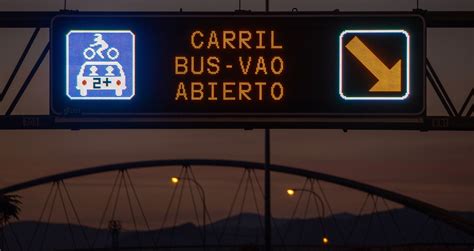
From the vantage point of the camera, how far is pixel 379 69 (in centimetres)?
1892

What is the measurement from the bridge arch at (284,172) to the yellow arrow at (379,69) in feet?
135

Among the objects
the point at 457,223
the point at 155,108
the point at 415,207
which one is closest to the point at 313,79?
the point at 155,108

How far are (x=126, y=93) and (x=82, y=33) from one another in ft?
3.35

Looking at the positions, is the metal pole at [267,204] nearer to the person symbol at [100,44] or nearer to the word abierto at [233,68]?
the person symbol at [100,44]

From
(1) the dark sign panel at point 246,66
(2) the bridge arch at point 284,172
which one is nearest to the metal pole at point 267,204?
(2) the bridge arch at point 284,172

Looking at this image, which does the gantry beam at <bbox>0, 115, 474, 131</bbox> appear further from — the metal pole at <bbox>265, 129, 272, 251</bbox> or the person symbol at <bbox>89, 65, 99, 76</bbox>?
the metal pole at <bbox>265, 129, 272, 251</bbox>

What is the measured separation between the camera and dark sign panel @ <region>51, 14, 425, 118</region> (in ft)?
61.9

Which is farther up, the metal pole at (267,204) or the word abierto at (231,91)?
the word abierto at (231,91)

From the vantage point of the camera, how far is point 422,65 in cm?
1902

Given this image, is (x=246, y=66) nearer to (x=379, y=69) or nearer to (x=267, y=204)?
(x=379, y=69)

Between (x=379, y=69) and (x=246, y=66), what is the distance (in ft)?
5.86

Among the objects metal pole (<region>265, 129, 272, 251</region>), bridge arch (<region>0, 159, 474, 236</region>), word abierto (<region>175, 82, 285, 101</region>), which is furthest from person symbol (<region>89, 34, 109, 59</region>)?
bridge arch (<region>0, 159, 474, 236</region>)

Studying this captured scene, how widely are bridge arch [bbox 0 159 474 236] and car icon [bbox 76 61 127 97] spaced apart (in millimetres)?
41943

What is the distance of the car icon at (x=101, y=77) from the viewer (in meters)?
19.0
